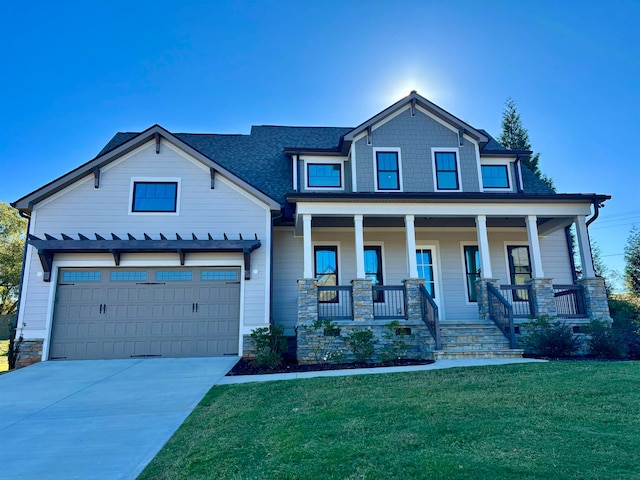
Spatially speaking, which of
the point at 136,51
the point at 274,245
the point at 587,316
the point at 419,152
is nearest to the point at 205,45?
the point at 136,51

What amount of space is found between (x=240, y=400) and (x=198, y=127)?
16.1 metres

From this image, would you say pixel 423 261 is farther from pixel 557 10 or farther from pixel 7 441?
pixel 7 441

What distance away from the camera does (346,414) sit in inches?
191

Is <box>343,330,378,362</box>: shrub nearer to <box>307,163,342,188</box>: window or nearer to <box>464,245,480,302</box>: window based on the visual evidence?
<box>464,245,480,302</box>: window

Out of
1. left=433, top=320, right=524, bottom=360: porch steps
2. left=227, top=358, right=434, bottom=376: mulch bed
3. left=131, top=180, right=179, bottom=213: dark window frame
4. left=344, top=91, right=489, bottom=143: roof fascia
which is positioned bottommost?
left=227, top=358, right=434, bottom=376: mulch bed

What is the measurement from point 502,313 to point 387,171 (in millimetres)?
5736

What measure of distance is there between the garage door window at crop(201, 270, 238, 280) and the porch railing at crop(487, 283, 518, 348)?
290 inches

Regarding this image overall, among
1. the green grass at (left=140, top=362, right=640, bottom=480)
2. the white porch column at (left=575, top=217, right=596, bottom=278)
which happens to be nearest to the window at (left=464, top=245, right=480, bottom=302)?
the white porch column at (left=575, top=217, right=596, bottom=278)

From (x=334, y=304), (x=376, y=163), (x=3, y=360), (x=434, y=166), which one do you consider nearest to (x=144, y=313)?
(x=334, y=304)

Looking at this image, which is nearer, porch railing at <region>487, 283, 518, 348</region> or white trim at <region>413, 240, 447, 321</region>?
porch railing at <region>487, 283, 518, 348</region>

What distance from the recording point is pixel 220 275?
11008mm

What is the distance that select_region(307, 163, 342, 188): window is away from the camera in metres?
13.2

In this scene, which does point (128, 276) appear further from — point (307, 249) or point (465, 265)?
point (465, 265)

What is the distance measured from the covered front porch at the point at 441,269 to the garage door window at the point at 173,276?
3.41 meters
